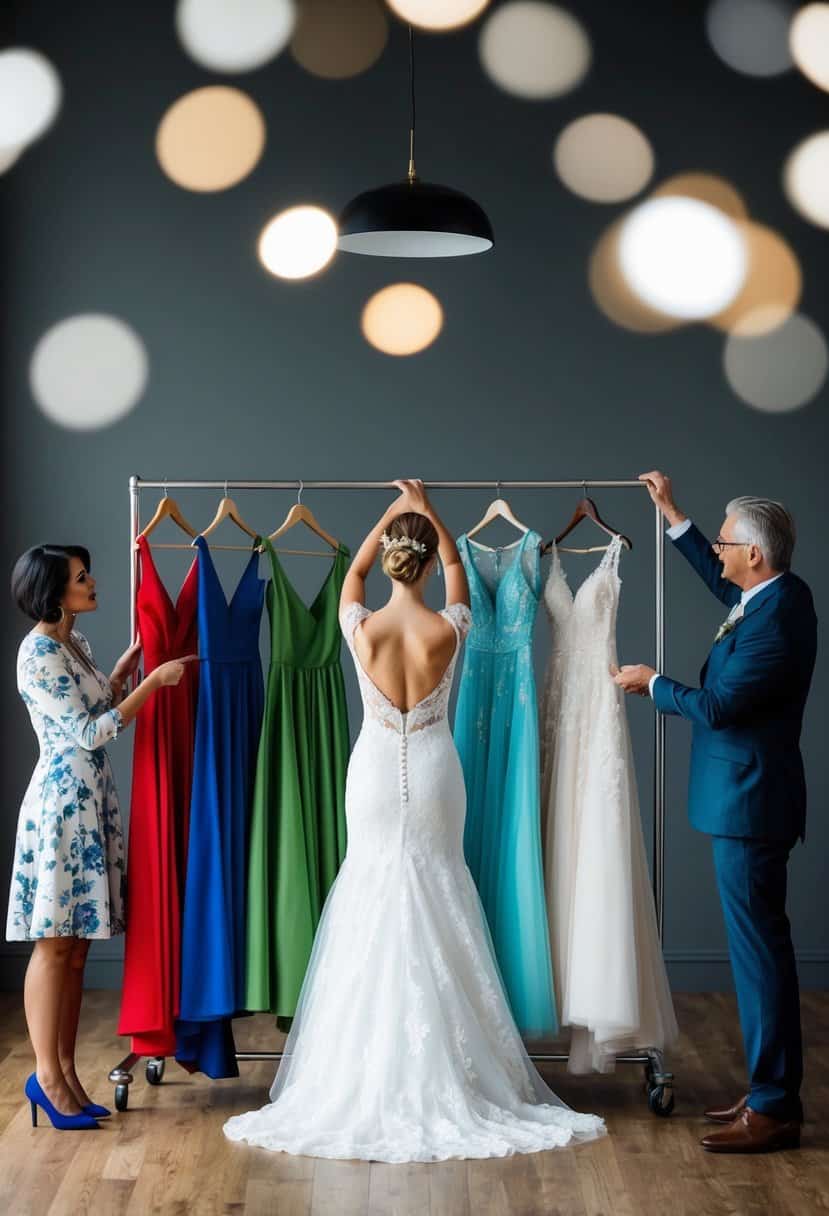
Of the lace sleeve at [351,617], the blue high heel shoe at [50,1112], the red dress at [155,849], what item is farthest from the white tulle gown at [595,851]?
the blue high heel shoe at [50,1112]

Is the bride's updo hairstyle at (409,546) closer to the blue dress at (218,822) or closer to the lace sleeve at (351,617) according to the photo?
the lace sleeve at (351,617)

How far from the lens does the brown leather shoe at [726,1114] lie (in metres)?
3.86

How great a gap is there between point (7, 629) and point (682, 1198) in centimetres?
330

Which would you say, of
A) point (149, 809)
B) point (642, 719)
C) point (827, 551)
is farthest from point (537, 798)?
point (827, 551)

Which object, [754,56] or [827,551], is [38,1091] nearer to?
[827,551]

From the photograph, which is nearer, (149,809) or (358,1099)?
(358,1099)

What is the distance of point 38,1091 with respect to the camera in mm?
3801

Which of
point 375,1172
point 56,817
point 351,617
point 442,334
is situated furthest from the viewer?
point 442,334

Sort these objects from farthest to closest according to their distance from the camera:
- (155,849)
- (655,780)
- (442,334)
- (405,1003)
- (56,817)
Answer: (442,334) → (655,780) → (155,849) → (56,817) → (405,1003)

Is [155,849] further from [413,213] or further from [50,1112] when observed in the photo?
[413,213]

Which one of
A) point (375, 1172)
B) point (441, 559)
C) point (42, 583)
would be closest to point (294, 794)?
point (441, 559)

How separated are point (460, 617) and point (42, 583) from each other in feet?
3.74

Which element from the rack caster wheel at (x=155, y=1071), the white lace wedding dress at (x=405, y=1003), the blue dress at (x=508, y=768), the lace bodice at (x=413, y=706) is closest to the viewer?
the white lace wedding dress at (x=405, y=1003)

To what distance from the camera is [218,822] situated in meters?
4.00
